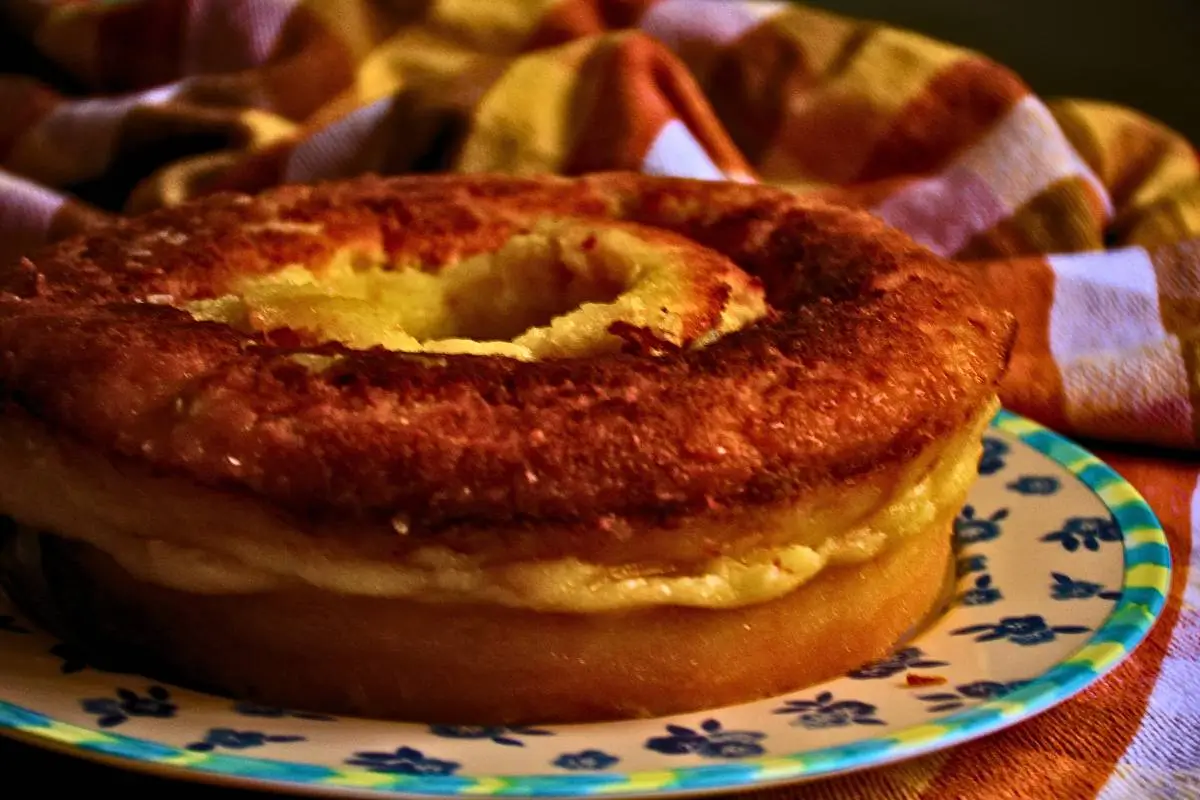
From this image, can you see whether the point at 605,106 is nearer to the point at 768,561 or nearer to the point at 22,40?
the point at 22,40

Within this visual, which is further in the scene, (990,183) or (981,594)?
(990,183)

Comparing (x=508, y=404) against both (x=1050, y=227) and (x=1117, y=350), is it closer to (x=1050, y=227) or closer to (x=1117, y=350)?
(x=1117, y=350)

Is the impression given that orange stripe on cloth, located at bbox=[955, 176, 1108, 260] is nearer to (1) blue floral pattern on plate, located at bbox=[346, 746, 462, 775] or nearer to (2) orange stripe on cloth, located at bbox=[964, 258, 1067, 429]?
(2) orange stripe on cloth, located at bbox=[964, 258, 1067, 429]

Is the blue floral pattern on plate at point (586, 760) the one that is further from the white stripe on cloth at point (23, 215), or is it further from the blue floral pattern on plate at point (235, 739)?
the white stripe on cloth at point (23, 215)

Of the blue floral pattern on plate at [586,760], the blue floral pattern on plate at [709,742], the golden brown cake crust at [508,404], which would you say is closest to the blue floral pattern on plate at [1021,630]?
the golden brown cake crust at [508,404]

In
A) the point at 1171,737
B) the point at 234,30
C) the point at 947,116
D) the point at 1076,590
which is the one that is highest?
the point at 234,30

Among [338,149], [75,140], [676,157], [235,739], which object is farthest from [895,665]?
[75,140]

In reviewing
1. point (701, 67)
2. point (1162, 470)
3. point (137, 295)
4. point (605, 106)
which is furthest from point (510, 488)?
point (701, 67)
